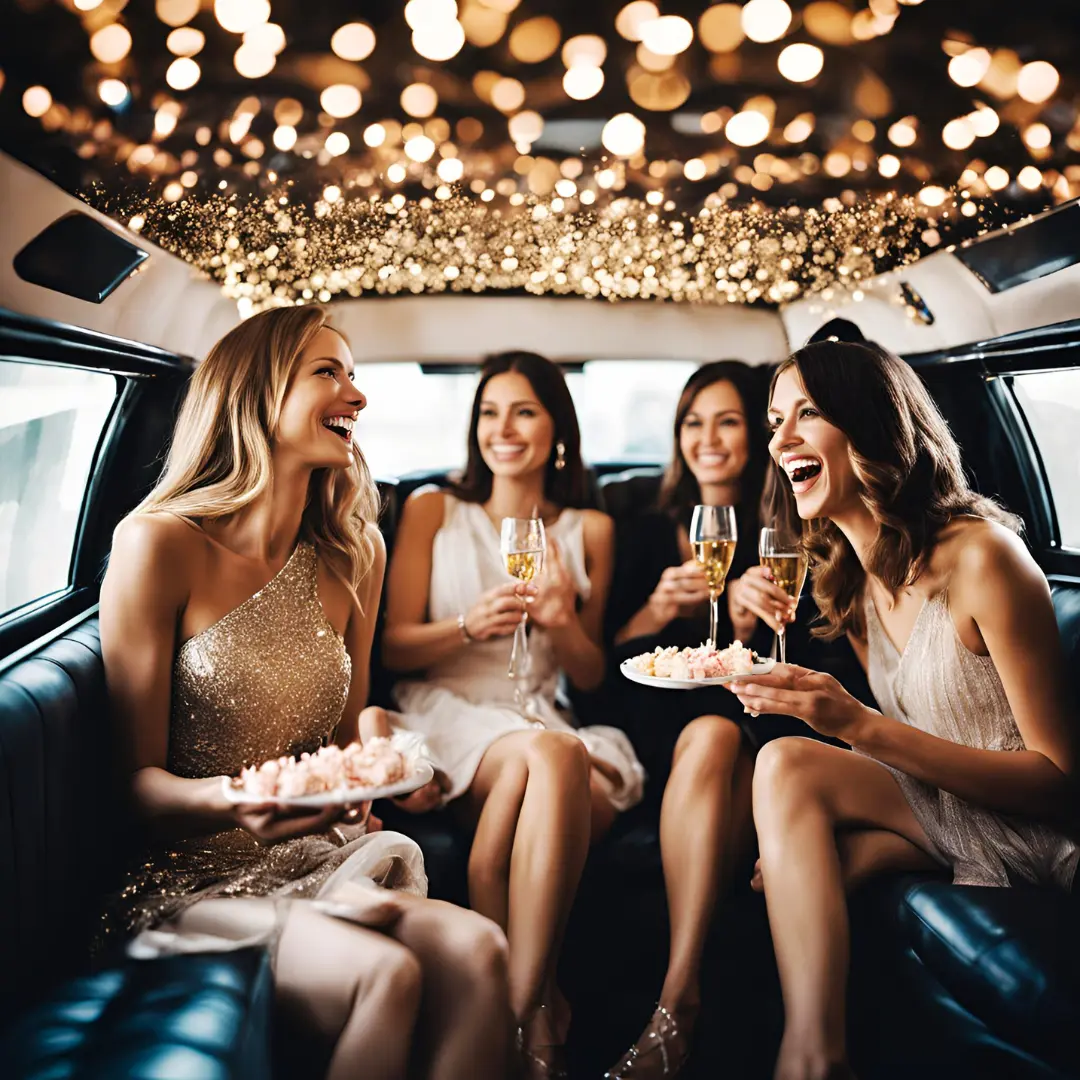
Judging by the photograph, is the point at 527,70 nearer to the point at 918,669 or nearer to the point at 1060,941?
the point at 918,669

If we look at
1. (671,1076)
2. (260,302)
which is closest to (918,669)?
(671,1076)

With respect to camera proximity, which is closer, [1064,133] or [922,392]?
[922,392]

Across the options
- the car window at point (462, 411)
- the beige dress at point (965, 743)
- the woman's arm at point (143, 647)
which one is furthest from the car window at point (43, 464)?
the beige dress at point (965, 743)

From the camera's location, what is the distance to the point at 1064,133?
2277mm

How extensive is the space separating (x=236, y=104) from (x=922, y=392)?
173 centimetres

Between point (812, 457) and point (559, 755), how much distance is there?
89 centimetres

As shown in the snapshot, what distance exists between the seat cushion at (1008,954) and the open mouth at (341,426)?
1476 millimetres

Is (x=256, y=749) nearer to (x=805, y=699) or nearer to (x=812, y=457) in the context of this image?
(x=805, y=699)

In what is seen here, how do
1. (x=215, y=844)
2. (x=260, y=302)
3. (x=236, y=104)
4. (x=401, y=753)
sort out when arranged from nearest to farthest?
(x=401, y=753), (x=215, y=844), (x=236, y=104), (x=260, y=302)

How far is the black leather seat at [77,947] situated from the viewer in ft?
4.13

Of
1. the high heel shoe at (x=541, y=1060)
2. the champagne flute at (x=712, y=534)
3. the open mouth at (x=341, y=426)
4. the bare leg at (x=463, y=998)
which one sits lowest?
the high heel shoe at (x=541, y=1060)

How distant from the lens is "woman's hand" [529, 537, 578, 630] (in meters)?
2.52

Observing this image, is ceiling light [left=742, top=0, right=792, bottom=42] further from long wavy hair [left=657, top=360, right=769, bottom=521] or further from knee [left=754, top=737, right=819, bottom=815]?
knee [left=754, top=737, right=819, bottom=815]

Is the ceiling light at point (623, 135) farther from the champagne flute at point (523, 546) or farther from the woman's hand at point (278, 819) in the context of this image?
the woman's hand at point (278, 819)
